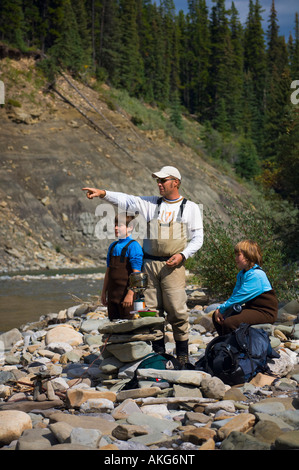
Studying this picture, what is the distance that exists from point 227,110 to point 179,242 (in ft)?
207

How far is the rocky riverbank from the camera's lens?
134 inches

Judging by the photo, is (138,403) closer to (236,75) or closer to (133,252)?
(133,252)

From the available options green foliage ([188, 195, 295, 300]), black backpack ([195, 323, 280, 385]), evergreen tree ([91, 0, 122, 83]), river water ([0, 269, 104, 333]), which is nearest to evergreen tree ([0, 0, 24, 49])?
evergreen tree ([91, 0, 122, 83])

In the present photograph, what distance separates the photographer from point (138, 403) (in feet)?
14.3

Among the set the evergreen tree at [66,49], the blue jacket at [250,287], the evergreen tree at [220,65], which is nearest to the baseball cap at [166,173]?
the blue jacket at [250,287]

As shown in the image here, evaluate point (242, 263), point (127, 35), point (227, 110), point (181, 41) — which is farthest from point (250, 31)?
point (242, 263)

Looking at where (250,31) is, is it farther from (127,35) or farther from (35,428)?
(35,428)

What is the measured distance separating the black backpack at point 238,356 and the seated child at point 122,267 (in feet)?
3.36

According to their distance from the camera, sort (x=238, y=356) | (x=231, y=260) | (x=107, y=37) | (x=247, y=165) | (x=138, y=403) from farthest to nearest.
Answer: (x=107, y=37) → (x=247, y=165) → (x=231, y=260) → (x=238, y=356) → (x=138, y=403)

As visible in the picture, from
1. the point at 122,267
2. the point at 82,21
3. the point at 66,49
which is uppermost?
the point at 82,21

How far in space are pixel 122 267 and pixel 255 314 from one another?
4.75 feet

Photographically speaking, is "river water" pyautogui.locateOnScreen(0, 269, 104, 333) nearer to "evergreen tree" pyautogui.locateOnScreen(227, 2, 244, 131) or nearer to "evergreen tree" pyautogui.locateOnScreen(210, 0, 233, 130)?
"evergreen tree" pyautogui.locateOnScreen(210, 0, 233, 130)

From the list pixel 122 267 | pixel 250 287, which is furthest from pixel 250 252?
pixel 122 267

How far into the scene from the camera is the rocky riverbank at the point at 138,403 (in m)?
3.41
